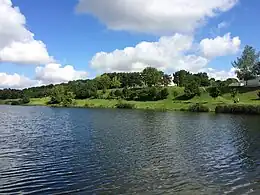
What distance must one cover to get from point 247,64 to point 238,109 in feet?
189

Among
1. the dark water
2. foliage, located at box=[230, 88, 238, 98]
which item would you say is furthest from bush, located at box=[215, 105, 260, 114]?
the dark water

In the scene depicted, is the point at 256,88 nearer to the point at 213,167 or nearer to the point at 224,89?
the point at 224,89

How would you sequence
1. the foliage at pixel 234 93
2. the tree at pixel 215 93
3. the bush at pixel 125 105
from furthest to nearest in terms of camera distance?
the bush at pixel 125 105, the tree at pixel 215 93, the foliage at pixel 234 93

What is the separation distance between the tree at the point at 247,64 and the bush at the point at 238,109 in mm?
53327

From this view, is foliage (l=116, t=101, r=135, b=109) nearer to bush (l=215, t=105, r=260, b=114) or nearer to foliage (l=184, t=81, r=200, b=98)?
foliage (l=184, t=81, r=200, b=98)

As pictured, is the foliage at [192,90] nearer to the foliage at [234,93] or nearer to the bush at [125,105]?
the foliage at [234,93]

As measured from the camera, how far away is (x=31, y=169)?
3309cm

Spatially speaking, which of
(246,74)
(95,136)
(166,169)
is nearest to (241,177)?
(166,169)

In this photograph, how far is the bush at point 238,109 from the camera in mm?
133875

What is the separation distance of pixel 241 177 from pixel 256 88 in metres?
162

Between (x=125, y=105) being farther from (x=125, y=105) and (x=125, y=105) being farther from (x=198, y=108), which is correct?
(x=198, y=108)

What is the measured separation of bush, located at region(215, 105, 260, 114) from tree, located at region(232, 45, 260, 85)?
5333cm

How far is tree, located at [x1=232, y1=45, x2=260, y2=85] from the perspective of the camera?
→ 187 meters

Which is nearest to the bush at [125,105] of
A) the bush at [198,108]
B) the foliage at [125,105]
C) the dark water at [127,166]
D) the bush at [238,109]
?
the foliage at [125,105]
